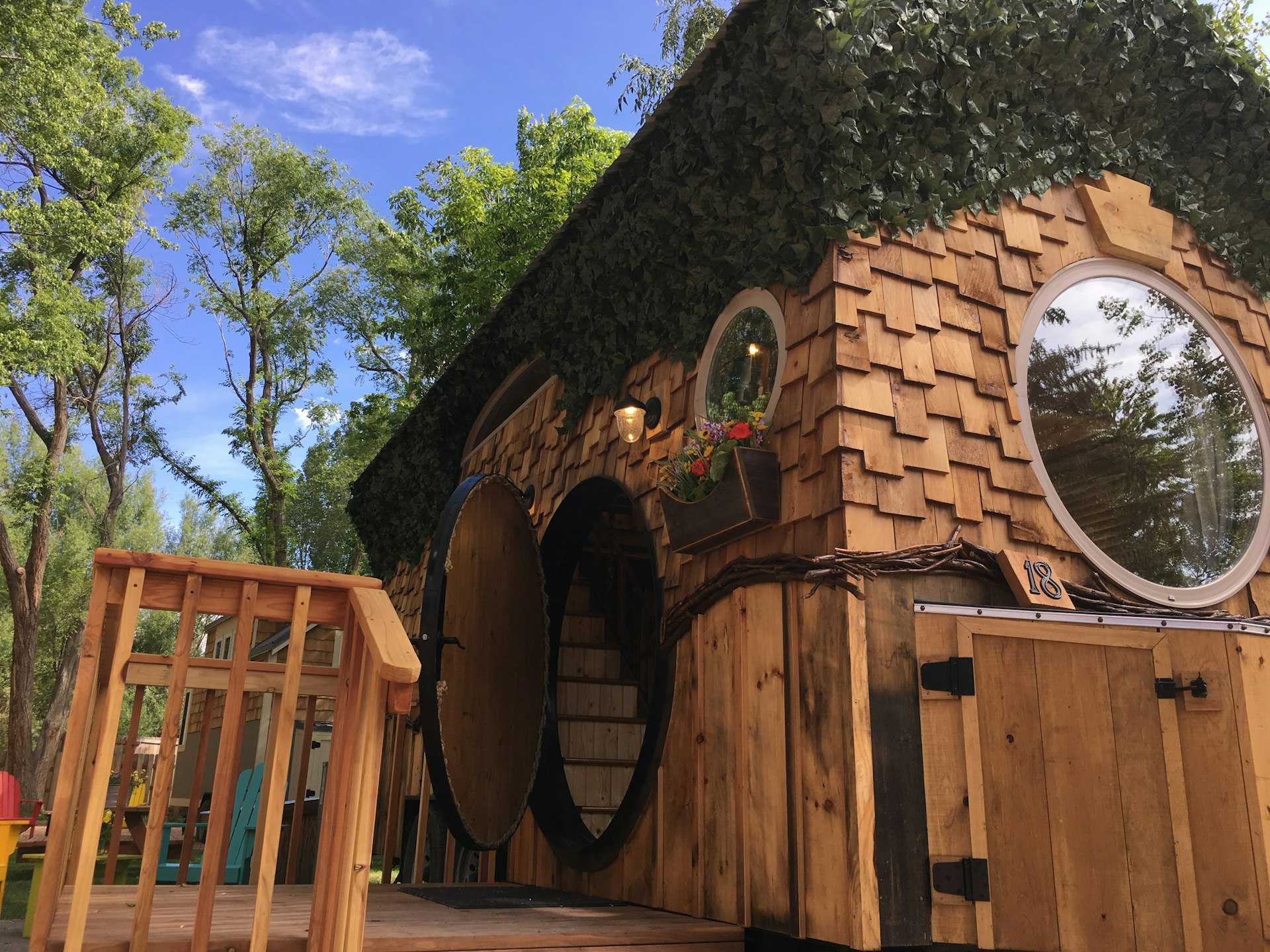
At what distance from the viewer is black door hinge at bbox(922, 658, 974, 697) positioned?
2922mm

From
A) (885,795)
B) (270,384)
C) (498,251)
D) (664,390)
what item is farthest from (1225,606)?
(270,384)

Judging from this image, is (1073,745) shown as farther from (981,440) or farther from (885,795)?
(981,440)

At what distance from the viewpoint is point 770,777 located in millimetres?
3080

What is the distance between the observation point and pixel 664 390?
4.43 m

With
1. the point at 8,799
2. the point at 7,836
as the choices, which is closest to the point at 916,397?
the point at 7,836

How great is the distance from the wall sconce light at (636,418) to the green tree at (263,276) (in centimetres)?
1504

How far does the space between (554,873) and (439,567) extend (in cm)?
178

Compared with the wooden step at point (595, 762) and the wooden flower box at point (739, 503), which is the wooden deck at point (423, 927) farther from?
the wooden step at point (595, 762)

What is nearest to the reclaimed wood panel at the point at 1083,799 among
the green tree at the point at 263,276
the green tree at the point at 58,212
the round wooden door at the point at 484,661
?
the round wooden door at the point at 484,661

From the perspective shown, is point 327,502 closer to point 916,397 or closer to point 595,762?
point 595,762

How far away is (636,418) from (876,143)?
5.49 feet

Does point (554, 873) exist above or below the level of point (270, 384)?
below

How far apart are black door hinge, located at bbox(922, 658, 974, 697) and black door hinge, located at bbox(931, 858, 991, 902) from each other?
49 cm

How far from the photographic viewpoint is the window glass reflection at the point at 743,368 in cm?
366
